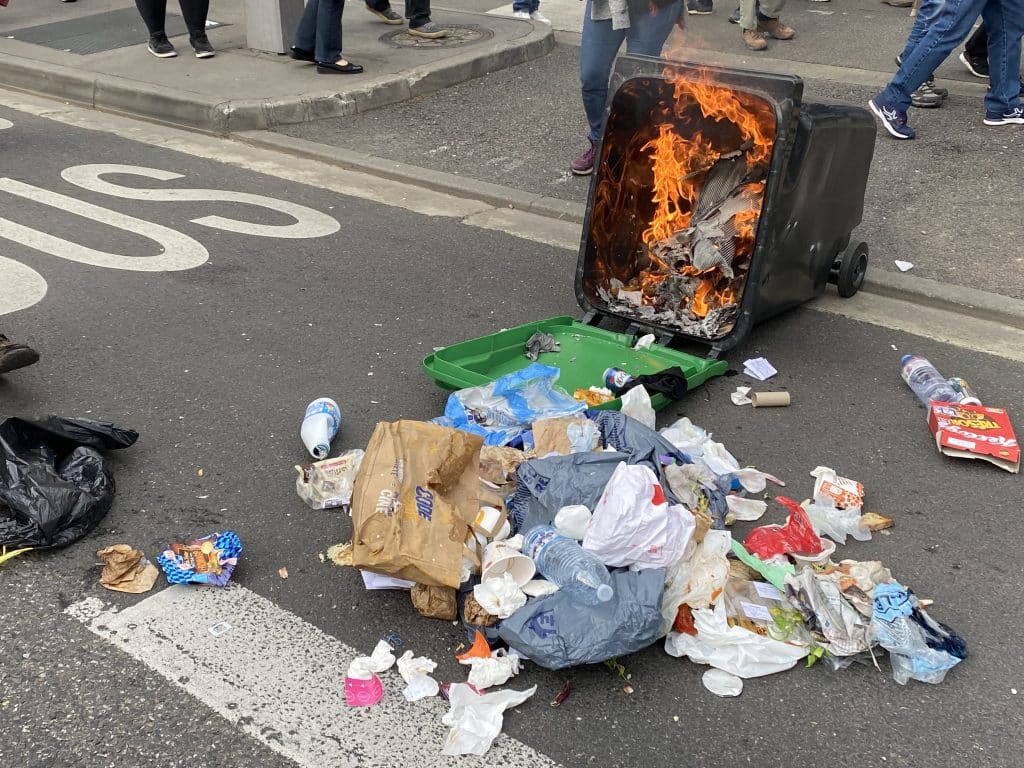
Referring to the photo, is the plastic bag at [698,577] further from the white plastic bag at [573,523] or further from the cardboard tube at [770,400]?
the cardboard tube at [770,400]

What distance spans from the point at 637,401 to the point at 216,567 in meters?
1.60

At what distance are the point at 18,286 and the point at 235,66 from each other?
175 inches

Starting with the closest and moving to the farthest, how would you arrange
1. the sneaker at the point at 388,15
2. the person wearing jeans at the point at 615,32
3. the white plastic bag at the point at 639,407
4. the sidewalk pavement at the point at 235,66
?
the white plastic bag at the point at 639,407 < the person wearing jeans at the point at 615,32 < the sidewalk pavement at the point at 235,66 < the sneaker at the point at 388,15

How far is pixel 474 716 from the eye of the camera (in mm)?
2395

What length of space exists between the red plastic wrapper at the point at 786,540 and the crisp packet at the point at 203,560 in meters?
1.57

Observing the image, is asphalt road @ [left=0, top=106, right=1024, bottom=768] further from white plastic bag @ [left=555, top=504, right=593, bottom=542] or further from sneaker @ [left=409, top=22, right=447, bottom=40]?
sneaker @ [left=409, top=22, right=447, bottom=40]

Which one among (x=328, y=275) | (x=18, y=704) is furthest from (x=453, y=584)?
(x=328, y=275)

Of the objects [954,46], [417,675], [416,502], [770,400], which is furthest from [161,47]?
[417,675]

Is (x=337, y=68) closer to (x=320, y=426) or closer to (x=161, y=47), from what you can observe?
(x=161, y=47)

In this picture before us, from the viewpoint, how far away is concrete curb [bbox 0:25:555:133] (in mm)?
7535

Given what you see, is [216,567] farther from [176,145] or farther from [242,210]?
[176,145]

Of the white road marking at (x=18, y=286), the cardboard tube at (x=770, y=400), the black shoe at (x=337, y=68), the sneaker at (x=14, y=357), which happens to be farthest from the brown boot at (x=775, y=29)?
the sneaker at (x=14, y=357)

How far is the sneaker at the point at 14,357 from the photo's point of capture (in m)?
3.71

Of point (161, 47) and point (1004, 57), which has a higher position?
point (1004, 57)
